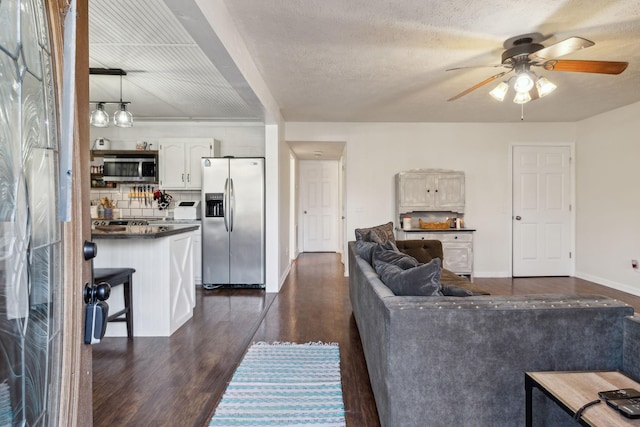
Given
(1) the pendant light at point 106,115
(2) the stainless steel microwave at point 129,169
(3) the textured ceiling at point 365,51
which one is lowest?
(2) the stainless steel microwave at point 129,169

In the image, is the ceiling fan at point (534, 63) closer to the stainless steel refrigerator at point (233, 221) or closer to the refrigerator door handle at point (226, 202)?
the stainless steel refrigerator at point (233, 221)

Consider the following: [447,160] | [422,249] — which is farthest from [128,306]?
[447,160]

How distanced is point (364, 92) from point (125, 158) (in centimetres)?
363

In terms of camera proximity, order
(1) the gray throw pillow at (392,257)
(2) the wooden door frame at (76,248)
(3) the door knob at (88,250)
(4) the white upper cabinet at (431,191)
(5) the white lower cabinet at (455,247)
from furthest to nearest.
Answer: (4) the white upper cabinet at (431,191), (5) the white lower cabinet at (455,247), (1) the gray throw pillow at (392,257), (3) the door knob at (88,250), (2) the wooden door frame at (76,248)

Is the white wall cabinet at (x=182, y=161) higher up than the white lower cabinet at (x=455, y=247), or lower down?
higher up

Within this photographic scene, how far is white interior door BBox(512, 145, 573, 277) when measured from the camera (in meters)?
5.58

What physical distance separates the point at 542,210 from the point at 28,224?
6350 millimetres

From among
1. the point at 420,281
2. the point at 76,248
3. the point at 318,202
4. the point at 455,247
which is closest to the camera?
the point at 76,248

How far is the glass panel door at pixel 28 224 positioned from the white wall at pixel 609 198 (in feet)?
19.3

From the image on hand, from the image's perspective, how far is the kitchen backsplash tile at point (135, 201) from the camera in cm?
549

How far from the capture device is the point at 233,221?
4832 mm

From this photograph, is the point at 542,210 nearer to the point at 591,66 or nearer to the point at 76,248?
the point at 591,66

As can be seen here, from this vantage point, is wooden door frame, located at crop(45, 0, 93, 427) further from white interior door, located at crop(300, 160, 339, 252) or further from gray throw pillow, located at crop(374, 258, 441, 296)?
white interior door, located at crop(300, 160, 339, 252)

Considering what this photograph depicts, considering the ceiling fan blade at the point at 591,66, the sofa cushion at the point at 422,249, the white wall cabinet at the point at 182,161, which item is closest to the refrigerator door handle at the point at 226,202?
the white wall cabinet at the point at 182,161
